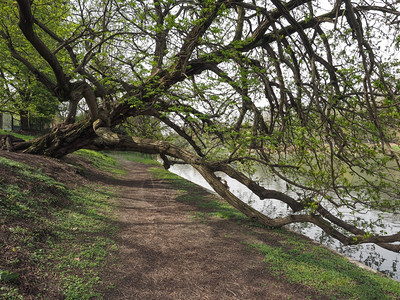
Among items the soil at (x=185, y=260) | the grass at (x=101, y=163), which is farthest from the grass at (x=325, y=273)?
the grass at (x=101, y=163)

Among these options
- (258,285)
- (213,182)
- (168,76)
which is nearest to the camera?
(258,285)

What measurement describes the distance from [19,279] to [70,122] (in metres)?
→ 8.85

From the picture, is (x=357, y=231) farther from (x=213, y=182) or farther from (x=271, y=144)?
(x=213, y=182)

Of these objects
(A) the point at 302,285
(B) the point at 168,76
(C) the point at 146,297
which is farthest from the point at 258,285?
(B) the point at 168,76

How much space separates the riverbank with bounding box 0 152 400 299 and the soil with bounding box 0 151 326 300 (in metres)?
0.02

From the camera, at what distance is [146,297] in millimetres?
3514

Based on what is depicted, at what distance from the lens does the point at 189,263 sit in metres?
4.59

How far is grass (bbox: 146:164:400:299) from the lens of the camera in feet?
13.5

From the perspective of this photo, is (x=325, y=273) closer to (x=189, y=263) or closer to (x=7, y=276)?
(x=189, y=263)

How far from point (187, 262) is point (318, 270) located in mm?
2471

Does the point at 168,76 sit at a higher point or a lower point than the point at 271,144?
higher

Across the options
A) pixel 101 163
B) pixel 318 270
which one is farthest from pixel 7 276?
pixel 101 163

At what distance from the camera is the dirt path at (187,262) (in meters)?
3.77

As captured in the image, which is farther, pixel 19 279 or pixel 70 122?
pixel 70 122
